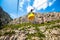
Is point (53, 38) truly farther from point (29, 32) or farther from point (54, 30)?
point (29, 32)

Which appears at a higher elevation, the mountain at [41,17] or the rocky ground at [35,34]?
the mountain at [41,17]

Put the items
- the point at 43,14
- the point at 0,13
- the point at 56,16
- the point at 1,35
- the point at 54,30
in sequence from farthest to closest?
the point at 0,13
the point at 43,14
the point at 56,16
the point at 1,35
the point at 54,30

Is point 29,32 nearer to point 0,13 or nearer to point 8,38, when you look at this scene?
point 8,38

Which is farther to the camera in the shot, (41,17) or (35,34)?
(41,17)

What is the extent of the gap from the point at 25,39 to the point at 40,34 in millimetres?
3366

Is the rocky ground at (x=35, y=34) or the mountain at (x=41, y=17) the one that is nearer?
the rocky ground at (x=35, y=34)

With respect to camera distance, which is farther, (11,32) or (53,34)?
(11,32)

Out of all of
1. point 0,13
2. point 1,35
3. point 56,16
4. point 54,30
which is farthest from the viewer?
point 0,13

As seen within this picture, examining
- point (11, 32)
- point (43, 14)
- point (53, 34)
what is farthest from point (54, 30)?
point (43, 14)

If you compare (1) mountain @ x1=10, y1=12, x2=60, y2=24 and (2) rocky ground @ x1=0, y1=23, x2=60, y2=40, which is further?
(1) mountain @ x1=10, y1=12, x2=60, y2=24

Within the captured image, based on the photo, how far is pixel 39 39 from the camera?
37.2m

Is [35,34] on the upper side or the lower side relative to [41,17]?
lower

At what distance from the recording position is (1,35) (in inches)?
1682

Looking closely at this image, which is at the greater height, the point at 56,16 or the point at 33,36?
the point at 56,16
